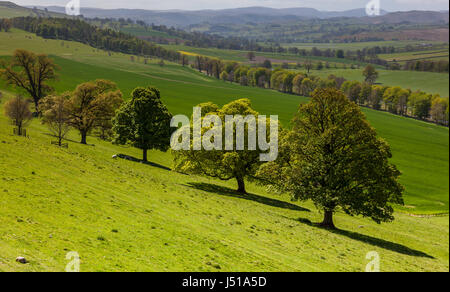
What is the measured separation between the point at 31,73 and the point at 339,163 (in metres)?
67.0

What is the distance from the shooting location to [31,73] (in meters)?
75.2

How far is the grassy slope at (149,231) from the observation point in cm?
1977

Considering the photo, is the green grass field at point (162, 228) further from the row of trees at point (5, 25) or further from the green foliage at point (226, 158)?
the row of trees at point (5, 25)

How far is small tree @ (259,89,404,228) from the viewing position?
3966 centimetres

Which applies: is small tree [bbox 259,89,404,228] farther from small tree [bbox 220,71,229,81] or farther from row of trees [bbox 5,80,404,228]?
small tree [bbox 220,71,229,81]

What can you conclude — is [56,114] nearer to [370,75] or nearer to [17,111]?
[17,111]

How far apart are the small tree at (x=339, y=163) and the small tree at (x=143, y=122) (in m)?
30.0

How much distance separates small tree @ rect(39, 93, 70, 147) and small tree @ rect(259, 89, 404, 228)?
3914 centimetres

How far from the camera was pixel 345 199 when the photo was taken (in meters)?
39.1

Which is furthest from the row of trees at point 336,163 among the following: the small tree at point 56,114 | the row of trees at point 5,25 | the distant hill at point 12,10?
the distant hill at point 12,10

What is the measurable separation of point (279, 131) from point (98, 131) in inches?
1699

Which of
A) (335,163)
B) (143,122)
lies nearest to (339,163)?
(335,163)
